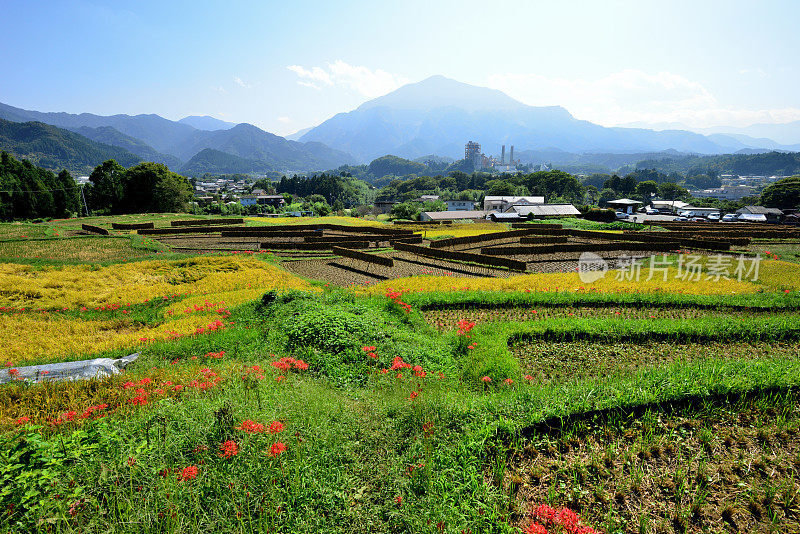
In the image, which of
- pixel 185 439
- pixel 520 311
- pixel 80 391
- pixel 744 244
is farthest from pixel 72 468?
pixel 744 244

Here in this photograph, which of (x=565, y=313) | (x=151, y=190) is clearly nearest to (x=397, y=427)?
(x=565, y=313)

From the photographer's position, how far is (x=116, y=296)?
1423cm

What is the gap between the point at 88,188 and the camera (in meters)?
61.4

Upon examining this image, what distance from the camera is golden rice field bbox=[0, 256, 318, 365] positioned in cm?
949

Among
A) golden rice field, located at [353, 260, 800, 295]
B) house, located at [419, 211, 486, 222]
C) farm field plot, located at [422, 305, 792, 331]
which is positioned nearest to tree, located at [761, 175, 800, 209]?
house, located at [419, 211, 486, 222]

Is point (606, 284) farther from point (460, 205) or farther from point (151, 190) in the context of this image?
point (460, 205)

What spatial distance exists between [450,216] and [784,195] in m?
75.7

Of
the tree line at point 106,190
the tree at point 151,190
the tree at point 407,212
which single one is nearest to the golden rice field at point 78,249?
the tree at point 151,190

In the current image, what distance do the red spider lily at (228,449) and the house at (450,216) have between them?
197 feet

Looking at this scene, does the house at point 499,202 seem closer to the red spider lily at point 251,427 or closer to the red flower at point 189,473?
the red spider lily at point 251,427

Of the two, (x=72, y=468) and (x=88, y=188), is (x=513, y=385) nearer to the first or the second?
(x=72, y=468)

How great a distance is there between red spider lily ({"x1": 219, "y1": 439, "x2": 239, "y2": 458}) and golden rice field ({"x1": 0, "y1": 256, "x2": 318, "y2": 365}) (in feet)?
21.5

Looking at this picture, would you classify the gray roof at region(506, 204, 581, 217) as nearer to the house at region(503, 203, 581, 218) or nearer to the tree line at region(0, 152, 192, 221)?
the house at region(503, 203, 581, 218)

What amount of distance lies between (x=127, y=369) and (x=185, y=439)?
4018 mm
